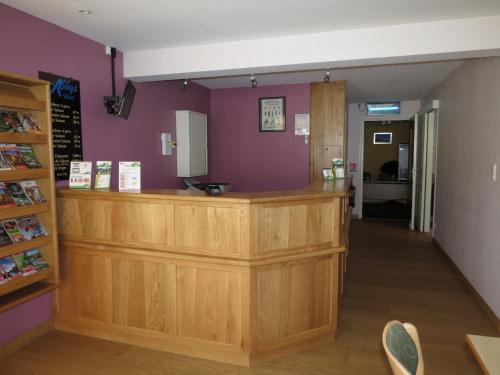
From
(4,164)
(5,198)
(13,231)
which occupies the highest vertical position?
(4,164)

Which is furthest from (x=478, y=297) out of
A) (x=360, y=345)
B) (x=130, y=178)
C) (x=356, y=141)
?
(x=356, y=141)

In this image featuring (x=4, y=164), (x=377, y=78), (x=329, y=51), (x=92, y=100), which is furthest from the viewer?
(x=377, y=78)

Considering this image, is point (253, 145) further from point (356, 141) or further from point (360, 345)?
point (360, 345)

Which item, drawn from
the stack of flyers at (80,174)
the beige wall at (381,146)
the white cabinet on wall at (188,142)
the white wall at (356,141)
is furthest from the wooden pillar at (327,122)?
the beige wall at (381,146)

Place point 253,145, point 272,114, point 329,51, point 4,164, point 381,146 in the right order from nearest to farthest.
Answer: point 4,164
point 329,51
point 272,114
point 253,145
point 381,146

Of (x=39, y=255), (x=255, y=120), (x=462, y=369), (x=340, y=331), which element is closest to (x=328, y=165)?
(x=255, y=120)

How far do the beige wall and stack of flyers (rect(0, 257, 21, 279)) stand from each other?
10.3 metres

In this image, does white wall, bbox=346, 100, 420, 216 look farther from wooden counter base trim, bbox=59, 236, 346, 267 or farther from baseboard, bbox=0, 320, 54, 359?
baseboard, bbox=0, 320, 54, 359

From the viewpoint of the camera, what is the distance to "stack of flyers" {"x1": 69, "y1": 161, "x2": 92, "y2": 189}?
312 cm

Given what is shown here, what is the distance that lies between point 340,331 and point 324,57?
2.34 meters

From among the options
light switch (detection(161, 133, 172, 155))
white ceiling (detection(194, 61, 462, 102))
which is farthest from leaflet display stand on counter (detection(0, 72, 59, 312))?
white ceiling (detection(194, 61, 462, 102))

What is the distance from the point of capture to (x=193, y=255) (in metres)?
2.77

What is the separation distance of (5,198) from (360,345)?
9.06ft

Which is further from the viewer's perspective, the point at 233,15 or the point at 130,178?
the point at 130,178
